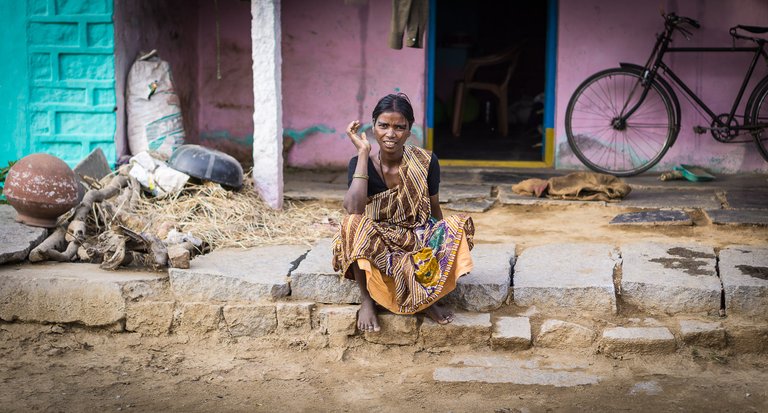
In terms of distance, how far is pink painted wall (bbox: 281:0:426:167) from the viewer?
25.5ft

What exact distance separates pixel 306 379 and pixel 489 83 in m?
6.67

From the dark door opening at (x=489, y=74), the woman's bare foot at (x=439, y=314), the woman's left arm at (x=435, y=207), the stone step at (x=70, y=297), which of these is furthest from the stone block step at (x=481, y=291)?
the dark door opening at (x=489, y=74)

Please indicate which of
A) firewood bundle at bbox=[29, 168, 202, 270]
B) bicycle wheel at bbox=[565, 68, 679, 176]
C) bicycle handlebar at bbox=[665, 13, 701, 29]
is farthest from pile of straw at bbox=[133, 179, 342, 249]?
bicycle handlebar at bbox=[665, 13, 701, 29]

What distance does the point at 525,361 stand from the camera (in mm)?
3906

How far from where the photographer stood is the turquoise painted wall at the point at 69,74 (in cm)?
641

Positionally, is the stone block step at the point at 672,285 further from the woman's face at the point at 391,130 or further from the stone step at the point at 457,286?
the woman's face at the point at 391,130

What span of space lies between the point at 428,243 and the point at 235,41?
458cm

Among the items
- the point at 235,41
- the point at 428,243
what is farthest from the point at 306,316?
the point at 235,41

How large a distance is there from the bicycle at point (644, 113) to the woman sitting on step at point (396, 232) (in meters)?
3.57

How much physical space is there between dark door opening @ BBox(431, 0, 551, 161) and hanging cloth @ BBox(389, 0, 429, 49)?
359cm

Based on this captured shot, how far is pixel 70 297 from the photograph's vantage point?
4398 mm

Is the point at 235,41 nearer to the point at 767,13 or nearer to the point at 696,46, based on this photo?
the point at 696,46

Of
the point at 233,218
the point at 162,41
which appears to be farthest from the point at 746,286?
the point at 162,41

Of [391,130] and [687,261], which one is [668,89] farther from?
[391,130]
